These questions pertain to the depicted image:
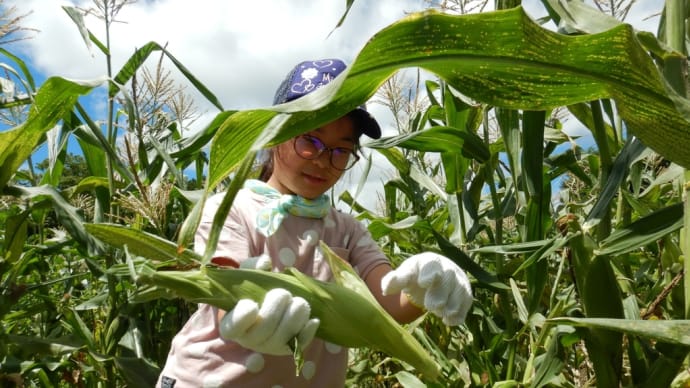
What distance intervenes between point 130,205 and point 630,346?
1027 mm

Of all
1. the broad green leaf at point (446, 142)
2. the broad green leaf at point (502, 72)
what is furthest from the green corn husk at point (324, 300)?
the broad green leaf at point (446, 142)

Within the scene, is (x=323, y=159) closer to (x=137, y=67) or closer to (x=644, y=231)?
(x=137, y=67)

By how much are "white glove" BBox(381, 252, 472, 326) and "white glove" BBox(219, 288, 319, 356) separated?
24 cm

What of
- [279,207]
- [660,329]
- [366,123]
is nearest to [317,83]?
[366,123]

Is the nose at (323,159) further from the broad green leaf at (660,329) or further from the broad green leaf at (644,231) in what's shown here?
the broad green leaf at (660,329)

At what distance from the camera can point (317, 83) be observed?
1.49 m

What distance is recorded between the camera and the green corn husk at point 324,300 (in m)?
0.83

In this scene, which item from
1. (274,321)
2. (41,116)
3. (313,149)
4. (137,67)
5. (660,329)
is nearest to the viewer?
(660,329)

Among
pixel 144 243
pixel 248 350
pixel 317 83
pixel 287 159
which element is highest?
pixel 317 83

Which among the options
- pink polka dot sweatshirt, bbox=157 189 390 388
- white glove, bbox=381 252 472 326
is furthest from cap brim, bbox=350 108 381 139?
white glove, bbox=381 252 472 326

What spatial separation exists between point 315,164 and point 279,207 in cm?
14

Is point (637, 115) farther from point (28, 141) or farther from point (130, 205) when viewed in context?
point (28, 141)

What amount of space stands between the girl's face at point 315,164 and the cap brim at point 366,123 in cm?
4

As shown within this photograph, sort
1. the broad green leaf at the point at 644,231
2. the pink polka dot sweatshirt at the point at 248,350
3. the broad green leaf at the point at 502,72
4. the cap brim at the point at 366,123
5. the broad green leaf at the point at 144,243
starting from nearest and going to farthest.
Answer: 1. the broad green leaf at the point at 502,72
2. the broad green leaf at the point at 644,231
3. the broad green leaf at the point at 144,243
4. the pink polka dot sweatshirt at the point at 248,350
5. the cap brim at the point at 366,123
